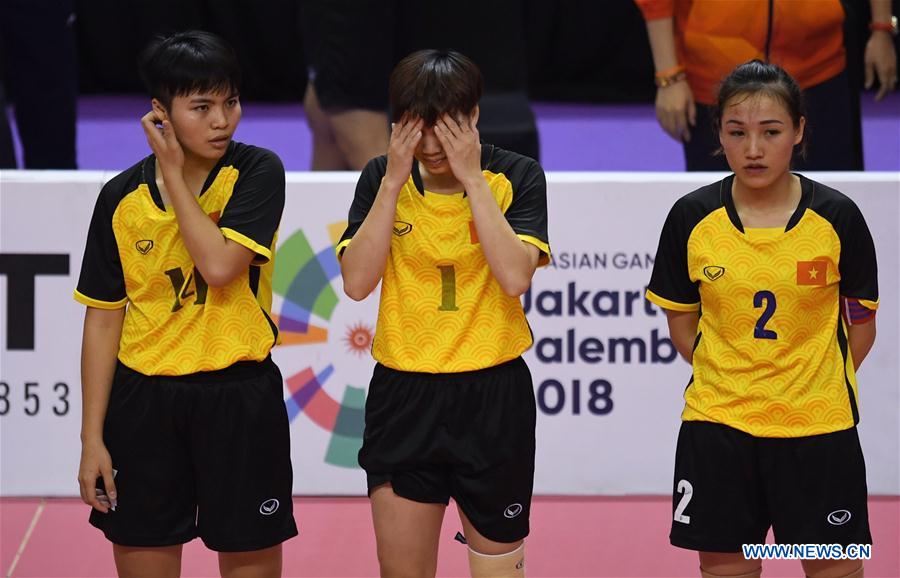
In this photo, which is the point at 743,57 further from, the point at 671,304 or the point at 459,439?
the point at 459,439

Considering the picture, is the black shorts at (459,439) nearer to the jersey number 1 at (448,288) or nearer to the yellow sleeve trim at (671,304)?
the jersey number 1 at (448,288)

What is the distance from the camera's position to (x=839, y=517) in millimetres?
3209

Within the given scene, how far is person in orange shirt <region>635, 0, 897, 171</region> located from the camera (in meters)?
4.89

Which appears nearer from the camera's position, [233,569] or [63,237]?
[233,569]

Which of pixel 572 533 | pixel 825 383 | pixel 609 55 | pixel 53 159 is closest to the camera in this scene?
pixel 825 383

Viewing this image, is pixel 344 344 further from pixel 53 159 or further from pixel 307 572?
pixel 53 159

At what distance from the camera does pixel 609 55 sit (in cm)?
962

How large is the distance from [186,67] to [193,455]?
0.89 metres

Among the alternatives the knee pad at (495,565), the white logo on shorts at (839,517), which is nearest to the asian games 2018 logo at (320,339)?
the knee pad at (495,565)

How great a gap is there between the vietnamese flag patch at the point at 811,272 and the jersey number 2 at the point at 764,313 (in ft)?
0.25

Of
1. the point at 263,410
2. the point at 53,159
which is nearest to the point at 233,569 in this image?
the point at 263,410

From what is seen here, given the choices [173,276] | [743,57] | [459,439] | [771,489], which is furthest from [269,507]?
[743,57]

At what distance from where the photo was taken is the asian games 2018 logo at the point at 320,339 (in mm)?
4656

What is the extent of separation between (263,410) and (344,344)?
1.46 metres
